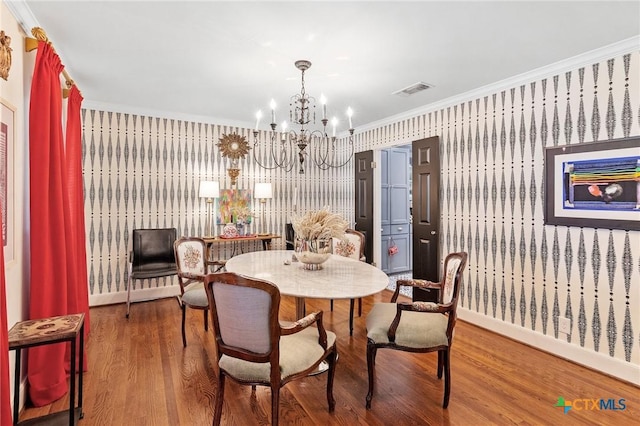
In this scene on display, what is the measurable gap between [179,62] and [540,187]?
3.48 meters

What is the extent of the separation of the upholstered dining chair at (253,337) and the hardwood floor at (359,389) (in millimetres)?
463

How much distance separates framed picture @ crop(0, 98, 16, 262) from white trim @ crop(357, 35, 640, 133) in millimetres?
3949

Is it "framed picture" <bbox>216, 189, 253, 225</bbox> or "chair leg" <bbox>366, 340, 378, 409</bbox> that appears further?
"framed picture" <bbox>216, 189, 253, 225</bbox>

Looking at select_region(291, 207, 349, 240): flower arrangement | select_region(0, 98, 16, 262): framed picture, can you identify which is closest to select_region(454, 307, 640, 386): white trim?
select_region(291, 207, 349, 240): flower arrangement

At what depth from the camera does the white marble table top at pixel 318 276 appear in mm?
2135

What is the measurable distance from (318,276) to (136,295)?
322cm

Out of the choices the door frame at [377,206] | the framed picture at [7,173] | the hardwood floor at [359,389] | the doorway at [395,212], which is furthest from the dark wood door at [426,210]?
the framed picture at [7,173]

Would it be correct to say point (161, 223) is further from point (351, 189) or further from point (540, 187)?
point (540, 187)

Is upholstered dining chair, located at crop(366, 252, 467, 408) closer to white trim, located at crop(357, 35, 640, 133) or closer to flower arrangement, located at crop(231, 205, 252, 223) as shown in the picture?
white trim, located at crop(357, 35, 640, 133)

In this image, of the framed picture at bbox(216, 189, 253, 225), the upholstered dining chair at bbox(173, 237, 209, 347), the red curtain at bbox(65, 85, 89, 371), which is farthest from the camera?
the framed picture at bbox(216, 189, 253, 225)

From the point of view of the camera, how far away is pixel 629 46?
101 inches

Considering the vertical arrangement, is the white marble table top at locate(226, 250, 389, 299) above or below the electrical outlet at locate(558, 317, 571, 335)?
above

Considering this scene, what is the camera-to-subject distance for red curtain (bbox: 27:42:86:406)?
219cm

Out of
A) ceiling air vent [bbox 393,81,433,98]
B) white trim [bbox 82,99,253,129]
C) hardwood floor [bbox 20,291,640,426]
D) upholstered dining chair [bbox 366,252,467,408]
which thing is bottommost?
hardwood floor [bbox 20,291,640,426]
